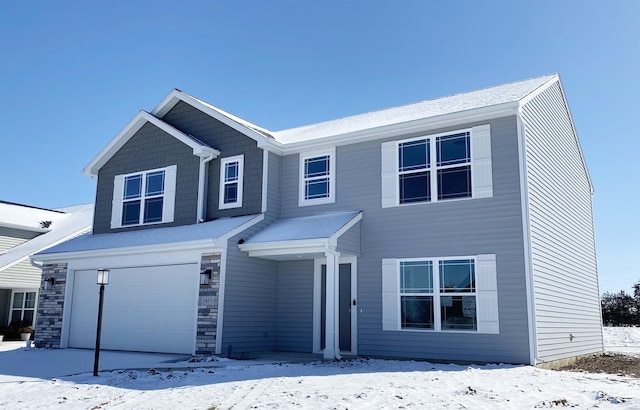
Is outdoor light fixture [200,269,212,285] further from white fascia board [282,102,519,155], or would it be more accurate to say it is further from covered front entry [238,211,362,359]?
white fascia board [282,102,519,155]

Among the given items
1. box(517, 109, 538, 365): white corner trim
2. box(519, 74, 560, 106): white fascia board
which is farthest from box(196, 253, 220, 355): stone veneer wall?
box(519, 74, 560, 106): white fascia board

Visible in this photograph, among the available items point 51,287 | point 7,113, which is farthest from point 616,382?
point 7,113

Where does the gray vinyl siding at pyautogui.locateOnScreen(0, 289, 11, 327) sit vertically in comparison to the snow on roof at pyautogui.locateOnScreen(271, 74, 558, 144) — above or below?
below

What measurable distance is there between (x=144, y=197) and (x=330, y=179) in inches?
222

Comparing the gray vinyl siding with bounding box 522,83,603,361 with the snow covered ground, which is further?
the gray vinyl siding with bounding box 522,83,603,361

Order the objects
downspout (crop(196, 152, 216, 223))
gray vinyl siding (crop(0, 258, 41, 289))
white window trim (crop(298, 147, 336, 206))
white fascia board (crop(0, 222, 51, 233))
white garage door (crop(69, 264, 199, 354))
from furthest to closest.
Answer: white fascia board (crop(0, 222, 51, 233)) → gray vinyl siding (crop(0, 258, 41, 289)) → downspout (crop(196, 152, 216, 223)) → white window trim (crop(298, 147, 336, 206)) → white garage door (crop(69, 264, 199, 354))

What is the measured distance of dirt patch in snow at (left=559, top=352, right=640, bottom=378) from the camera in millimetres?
11550

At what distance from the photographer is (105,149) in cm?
1700

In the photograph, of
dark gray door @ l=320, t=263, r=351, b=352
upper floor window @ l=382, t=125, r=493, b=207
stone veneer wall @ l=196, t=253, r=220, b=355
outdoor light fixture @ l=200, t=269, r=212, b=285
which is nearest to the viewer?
upper floor window @ l=382, t=125, r=493, b=207

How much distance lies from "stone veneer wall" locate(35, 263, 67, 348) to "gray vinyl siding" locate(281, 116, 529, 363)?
7756mm

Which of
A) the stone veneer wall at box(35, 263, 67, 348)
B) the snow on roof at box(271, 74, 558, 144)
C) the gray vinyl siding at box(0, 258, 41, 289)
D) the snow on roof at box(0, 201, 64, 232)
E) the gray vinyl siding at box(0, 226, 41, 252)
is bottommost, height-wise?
the stone veneer wall at box(35, 263, 67, 348)

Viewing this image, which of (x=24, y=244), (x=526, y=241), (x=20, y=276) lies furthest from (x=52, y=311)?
(x=526, y=241)

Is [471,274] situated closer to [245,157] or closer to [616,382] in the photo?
[616,382]

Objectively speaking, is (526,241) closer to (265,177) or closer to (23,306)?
(265,177)
